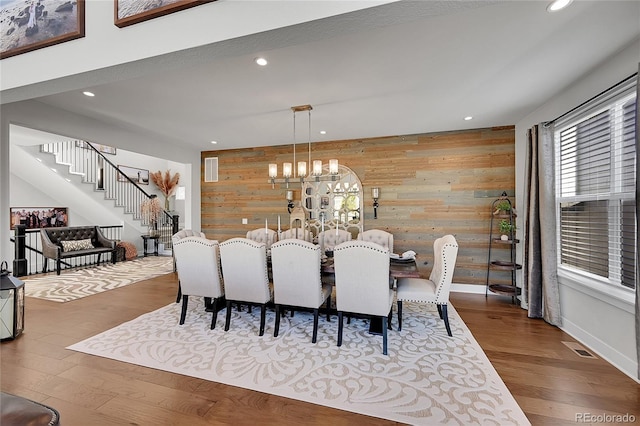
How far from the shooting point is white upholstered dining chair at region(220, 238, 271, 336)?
2846 mm

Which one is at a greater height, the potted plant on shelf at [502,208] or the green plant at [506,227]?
the potted plant on shelf at [502,208]

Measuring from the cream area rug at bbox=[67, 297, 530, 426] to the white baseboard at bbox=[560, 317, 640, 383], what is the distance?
1.07 meters

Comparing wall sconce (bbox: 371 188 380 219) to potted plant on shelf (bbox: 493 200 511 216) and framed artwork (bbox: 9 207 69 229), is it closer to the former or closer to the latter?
potted plant on shelf (bbox: 493 200 511 216)

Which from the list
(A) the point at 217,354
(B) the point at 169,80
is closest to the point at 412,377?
(A) the point at 217,354

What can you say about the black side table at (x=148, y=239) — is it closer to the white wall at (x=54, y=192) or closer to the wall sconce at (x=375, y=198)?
the white wall at (x=54, y=192)

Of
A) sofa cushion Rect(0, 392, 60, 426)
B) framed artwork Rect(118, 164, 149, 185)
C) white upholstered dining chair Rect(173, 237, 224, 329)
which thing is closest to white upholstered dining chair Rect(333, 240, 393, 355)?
white upholstered dining chair Rect(173, 237, 224, 329)

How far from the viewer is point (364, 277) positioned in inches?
100

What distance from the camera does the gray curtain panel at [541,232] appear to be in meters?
3.23

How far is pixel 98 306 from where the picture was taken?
151 inches

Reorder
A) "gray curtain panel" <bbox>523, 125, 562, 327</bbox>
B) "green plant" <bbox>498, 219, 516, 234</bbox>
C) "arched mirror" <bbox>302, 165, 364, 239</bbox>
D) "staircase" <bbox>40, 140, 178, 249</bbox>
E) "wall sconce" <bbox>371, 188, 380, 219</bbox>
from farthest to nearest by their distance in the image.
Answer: "staircase" <bbox>40, 140, 178, 249</bbox> < "arched mirror" <bbox>302, 165, 364, 239</bbox> < "wall sconce" <bbox>371, 188, 380, 219</bbox> < "green plant" <bbox>498, 219, 516, 234</bbox> < "gray curtain panel" <bbox>523, 125, 562, 327</bbox>

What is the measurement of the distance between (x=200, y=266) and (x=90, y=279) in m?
3.92

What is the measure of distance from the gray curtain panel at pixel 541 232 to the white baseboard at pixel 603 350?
6.5 inches

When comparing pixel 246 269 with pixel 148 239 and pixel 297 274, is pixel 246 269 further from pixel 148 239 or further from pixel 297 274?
pixel 148 239

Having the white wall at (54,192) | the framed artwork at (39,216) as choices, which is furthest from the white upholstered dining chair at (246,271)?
the framed artwork at (39,216)
